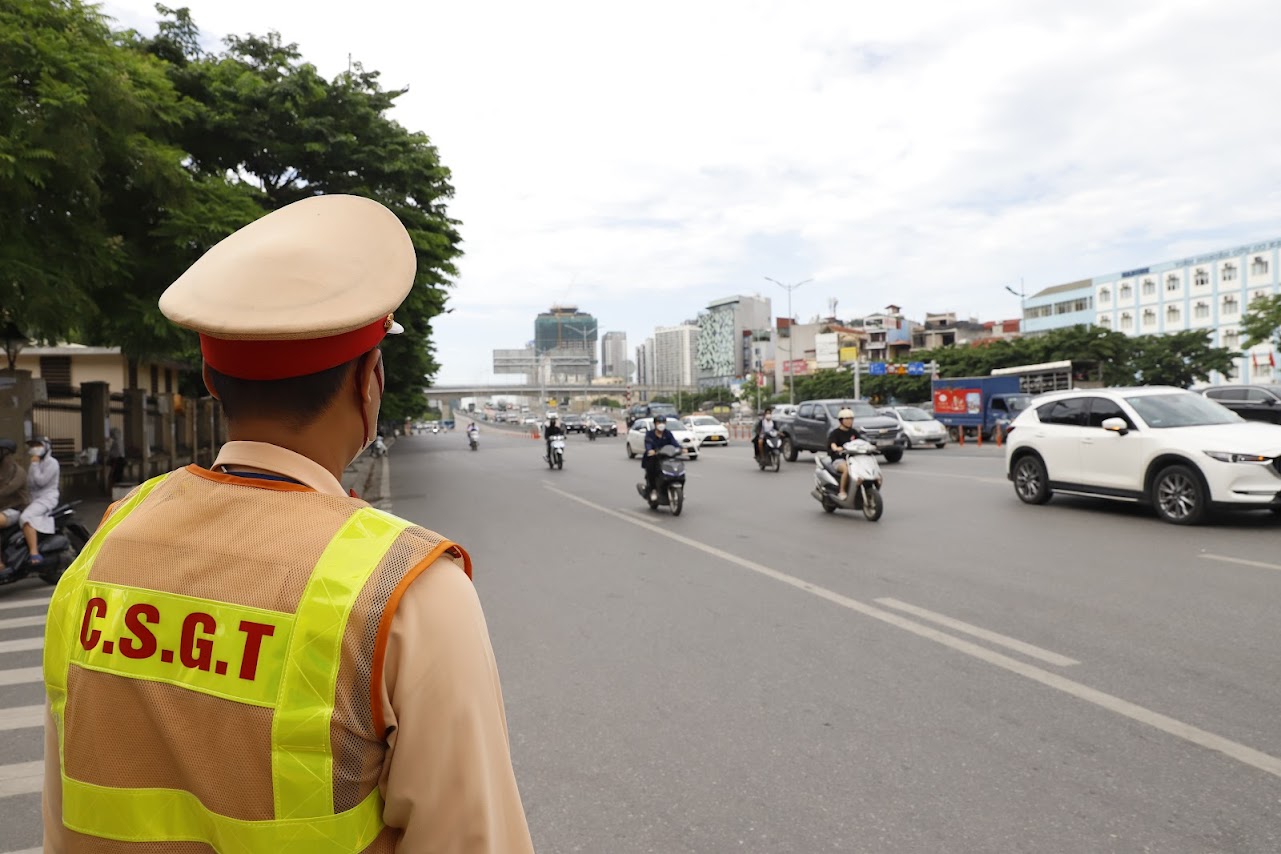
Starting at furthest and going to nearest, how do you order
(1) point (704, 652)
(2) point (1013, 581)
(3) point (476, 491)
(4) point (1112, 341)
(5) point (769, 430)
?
(4) point (1112, 341)
(5) point (769, 430)
(3) point (476, 491)
(2) point (1013, 581)
(1) point (704, 652)

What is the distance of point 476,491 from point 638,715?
14.2 metres

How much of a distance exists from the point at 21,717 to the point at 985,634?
5.78 m

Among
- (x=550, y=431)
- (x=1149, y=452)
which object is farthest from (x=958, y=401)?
(x=1149, y=452)

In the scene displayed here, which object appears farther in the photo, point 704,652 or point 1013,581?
point 1013,581

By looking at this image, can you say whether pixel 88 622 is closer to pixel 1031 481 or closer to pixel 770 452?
pixel 1031 481

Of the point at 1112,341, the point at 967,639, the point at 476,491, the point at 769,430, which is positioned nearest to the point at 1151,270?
the point at 1112,341

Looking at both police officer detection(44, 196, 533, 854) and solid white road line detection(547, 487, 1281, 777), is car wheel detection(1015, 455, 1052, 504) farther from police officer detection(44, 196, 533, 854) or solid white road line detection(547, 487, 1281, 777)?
police officer detection(44, 196, 533, 854)

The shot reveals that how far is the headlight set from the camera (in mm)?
9695

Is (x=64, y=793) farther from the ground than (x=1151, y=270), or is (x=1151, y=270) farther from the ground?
(x=1151, y=270)

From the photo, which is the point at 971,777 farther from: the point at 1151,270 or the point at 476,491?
the point at 1151,270

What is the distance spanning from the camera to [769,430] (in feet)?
69.8

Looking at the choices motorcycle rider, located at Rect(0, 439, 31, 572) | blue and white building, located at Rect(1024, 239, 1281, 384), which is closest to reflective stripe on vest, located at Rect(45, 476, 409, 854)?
motorcycle rider, located at Rect(0, 439, 31, 572)

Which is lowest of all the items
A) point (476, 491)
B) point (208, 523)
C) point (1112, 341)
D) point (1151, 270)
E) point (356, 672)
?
point (476, 491)

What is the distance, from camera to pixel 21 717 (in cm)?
499
